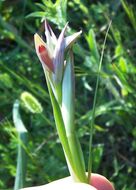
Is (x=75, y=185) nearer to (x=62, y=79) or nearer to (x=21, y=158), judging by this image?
(x=62, y=79)

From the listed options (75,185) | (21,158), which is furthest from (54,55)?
(21,158)

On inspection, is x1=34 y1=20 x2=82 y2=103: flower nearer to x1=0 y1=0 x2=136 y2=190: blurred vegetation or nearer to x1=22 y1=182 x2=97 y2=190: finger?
x1=22 y1=182 x2=97 y2=190: finger

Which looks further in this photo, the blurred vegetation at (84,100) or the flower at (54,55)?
the blurred vegetation at (84,100)

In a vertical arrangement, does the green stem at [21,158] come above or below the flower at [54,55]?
below

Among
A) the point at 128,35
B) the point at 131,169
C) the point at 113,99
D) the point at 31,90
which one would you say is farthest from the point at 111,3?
the point at 131,169

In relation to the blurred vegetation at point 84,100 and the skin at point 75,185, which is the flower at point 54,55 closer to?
the skin at point 75,185

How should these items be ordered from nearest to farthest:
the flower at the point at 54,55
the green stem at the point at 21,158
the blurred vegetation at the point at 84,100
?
the flower at the point at 54,55, the green stem at the point at 21,158, the blurred vegetation at the point at 84,100

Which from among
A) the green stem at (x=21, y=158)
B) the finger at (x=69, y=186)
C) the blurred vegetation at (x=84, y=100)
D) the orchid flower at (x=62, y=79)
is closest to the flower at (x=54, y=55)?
the orchid flower at (x=62, y=79)
